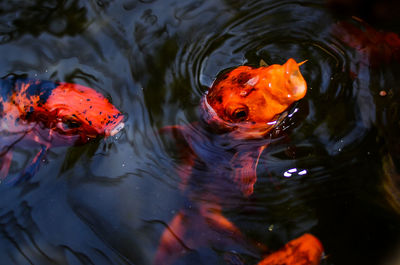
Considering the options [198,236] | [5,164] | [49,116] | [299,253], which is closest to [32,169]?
[5,164]

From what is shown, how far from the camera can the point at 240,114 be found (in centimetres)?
251

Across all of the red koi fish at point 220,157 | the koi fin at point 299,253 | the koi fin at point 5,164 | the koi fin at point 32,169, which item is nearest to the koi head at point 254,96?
the red koi fish at point 220,157

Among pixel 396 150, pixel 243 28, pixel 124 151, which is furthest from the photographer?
pixel 243 28

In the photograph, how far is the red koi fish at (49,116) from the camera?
2.72 m

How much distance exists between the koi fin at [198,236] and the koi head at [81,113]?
0.88 meters

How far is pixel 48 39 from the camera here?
3154 millimetres

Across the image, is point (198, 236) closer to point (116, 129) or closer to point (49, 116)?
point (116, 129)

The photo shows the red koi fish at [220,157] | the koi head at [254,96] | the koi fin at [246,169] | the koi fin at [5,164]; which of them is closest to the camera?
the koi head at [254,96]

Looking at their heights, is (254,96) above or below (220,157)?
above

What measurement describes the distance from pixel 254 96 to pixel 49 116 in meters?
1.59

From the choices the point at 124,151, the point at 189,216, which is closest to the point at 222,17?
the point at 124,151

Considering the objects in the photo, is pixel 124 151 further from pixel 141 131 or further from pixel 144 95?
pixel 144 95

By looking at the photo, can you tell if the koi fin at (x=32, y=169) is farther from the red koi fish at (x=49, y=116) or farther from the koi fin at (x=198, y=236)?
the koi fin at (x=198, y=236)

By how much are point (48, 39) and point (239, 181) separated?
206 cm
